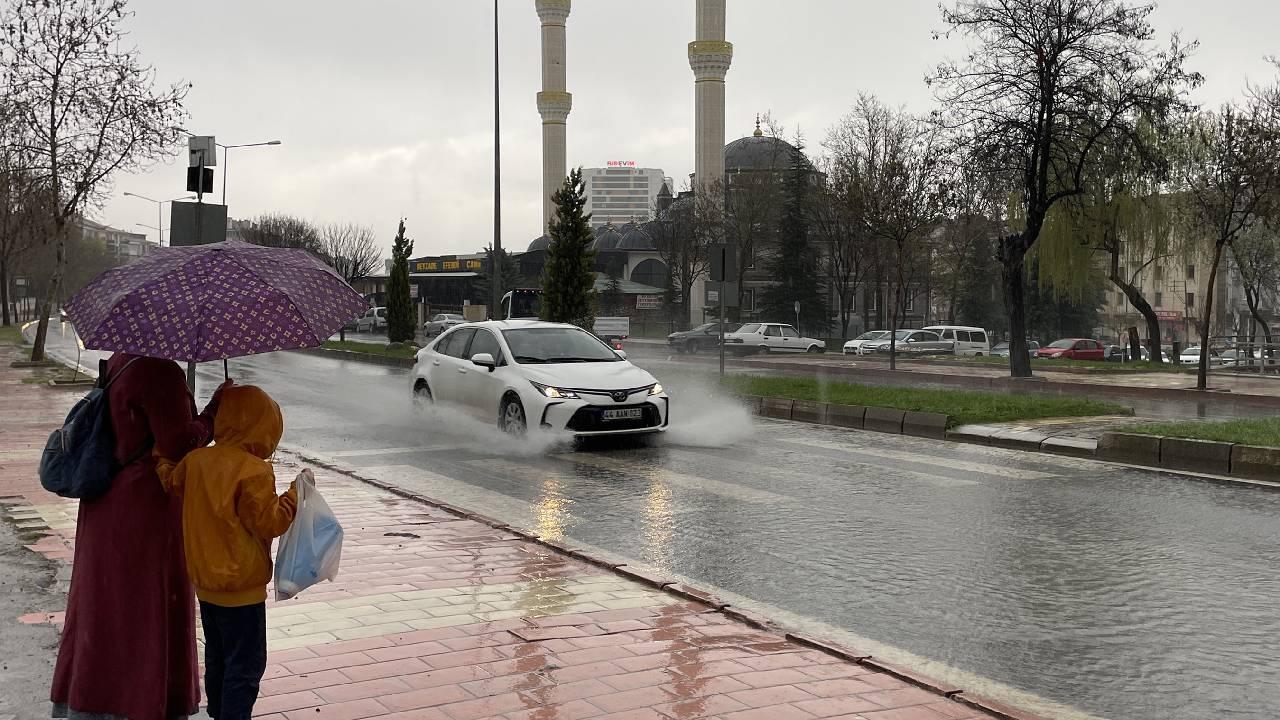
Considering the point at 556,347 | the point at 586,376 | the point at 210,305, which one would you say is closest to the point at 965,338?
the point at 556,347

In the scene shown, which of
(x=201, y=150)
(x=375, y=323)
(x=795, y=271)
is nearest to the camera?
(x=201, y=150)

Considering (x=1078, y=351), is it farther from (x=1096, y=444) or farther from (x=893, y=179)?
(x=1096, y=444)

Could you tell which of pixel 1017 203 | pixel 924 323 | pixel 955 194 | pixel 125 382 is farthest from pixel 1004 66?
pixel 924 323

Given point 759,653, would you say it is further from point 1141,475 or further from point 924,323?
point 924,323

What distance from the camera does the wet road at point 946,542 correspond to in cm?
520

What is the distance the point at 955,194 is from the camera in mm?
30531

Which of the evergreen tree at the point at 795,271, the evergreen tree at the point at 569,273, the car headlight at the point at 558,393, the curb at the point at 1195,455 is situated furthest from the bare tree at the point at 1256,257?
the car headlight at the point at 558,393

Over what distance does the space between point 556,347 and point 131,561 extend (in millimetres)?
10298

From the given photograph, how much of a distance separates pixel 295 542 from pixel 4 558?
4214 millimetres

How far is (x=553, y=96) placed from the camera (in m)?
89.1

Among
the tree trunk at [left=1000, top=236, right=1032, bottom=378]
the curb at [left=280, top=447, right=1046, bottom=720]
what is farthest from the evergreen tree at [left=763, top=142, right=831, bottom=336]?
Result: the curb at [left=280, top=447, right=1046, bottom=720]

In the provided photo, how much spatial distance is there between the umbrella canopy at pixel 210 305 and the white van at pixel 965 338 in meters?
46.4

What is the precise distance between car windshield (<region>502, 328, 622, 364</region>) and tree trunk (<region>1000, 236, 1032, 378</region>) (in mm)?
17092

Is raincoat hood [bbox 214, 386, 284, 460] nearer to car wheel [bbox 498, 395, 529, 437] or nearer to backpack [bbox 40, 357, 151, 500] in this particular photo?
backpack [bbox 40, 357, 151, 500]
